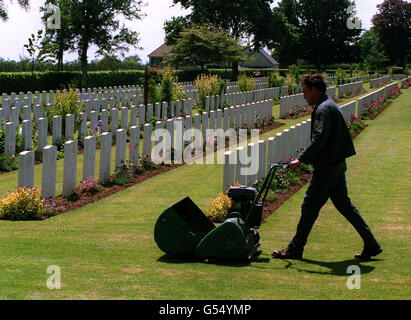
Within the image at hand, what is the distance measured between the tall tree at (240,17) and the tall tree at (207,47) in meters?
7.96

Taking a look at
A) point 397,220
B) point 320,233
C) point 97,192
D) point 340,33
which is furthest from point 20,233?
point 340,33

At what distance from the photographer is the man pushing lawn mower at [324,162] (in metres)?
5.90

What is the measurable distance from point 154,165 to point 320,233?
19.1ft

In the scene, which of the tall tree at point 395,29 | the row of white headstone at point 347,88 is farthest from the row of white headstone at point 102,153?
the tall tree at point 395,29

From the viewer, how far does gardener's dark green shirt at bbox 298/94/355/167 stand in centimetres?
588

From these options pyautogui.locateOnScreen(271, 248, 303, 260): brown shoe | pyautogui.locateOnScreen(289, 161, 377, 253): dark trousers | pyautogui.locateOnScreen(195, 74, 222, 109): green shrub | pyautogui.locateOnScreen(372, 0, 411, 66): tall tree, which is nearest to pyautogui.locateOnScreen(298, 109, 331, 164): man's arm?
pyautogui.locateOnScreen(289, 161, 377, 253): dark trousers

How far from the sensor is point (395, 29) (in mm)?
77250

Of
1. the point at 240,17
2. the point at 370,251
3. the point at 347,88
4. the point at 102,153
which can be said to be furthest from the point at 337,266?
the point at 240,17

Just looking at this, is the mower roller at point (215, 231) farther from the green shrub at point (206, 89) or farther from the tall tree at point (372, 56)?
the tall tree at point (372, 56)

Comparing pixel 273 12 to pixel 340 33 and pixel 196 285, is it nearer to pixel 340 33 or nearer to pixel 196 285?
pixel 340 33

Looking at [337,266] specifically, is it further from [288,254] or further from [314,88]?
[314,88]

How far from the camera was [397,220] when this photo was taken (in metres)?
8.07

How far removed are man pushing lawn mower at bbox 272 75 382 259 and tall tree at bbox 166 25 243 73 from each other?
37.5 metres

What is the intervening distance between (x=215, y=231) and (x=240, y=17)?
51.2 m
